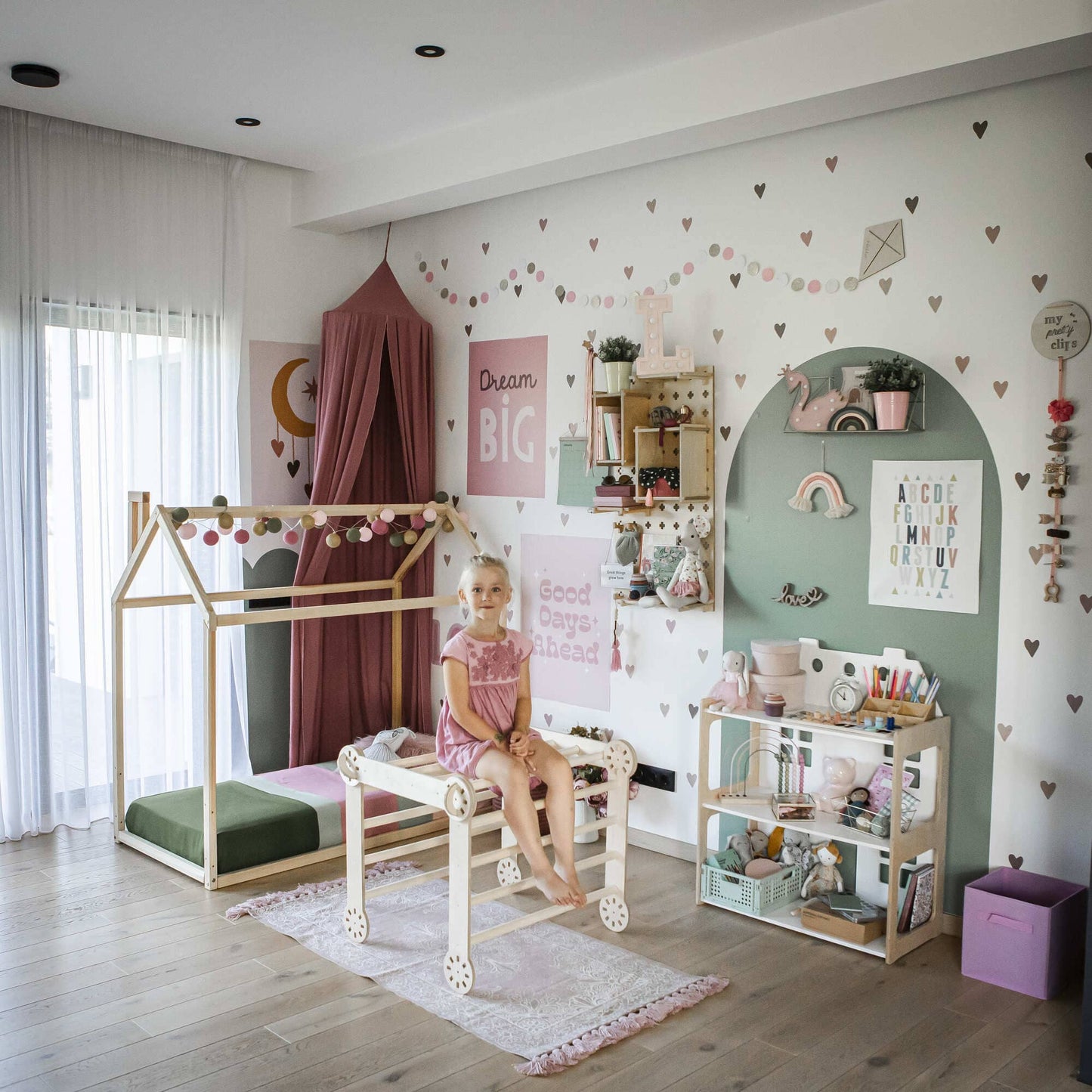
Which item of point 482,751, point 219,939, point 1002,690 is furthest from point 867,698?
point 219,939

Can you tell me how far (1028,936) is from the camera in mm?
2846

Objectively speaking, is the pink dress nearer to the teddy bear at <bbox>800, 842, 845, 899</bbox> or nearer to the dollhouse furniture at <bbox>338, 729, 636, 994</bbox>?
the dollhouse furniture at <bbox>338, 729, 636, 994</bbox>

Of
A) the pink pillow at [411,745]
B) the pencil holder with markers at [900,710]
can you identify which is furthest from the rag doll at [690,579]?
the pink pillow at [411,745]

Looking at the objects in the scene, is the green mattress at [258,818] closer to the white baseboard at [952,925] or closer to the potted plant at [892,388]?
the white baseboard at [952,925]

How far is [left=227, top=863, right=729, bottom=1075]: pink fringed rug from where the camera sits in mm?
2617

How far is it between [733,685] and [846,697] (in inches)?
14.6

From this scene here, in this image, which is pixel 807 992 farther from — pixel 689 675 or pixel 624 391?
pixel 624 391

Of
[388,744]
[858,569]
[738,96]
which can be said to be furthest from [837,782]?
[738,96]

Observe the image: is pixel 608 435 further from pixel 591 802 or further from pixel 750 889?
pixel 750 889

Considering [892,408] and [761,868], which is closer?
[892,408]

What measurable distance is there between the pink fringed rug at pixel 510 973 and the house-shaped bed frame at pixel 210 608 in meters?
0.30

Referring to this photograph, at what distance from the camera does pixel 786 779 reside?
3.60m

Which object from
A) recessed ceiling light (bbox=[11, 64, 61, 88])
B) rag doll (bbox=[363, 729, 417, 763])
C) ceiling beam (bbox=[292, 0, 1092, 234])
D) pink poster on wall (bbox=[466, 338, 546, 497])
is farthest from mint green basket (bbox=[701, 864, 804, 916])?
recessed ceiling light (bbox=[11, 64, 61, 88])

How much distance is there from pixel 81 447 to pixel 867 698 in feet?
9.86
